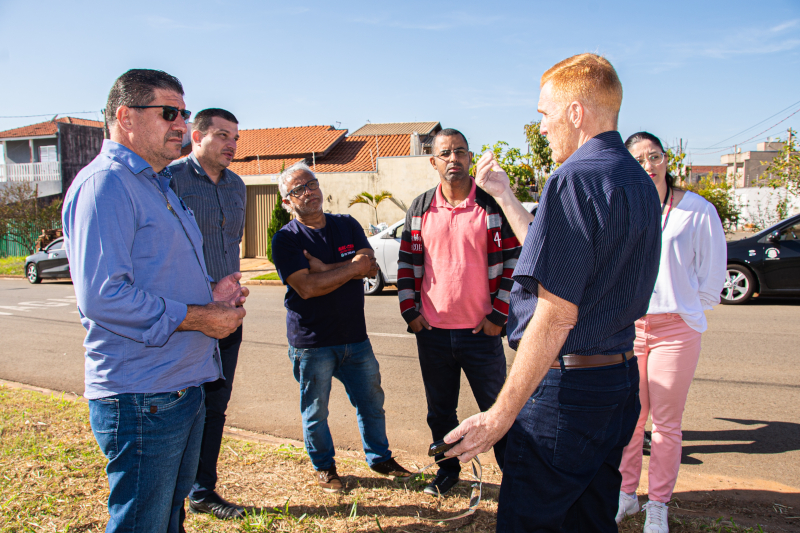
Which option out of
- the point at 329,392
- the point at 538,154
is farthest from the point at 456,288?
the point at 538,154

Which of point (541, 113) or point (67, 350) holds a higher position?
point (541, 113)

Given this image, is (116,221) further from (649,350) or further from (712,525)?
(712,525)

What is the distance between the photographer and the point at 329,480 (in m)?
3.51

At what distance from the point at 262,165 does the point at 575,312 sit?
83.3ft

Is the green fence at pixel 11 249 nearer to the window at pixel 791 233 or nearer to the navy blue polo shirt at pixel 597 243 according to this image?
the window at pixel 791 233

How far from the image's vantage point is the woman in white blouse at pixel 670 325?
3018 mm

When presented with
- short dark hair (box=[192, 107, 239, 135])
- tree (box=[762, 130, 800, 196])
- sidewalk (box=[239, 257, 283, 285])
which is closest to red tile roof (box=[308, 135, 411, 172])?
sidewalk (box=[239, 257, 283, 285])

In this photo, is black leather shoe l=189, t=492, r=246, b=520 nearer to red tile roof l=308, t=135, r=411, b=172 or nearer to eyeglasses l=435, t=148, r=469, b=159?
eyeglasses l=435, t=148, r=469, b=159

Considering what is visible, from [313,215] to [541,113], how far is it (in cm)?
201

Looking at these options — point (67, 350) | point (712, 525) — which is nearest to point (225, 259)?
point (712, 525)

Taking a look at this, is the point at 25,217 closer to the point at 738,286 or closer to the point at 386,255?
the point at 386,255

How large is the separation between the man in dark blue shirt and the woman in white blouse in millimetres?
1205

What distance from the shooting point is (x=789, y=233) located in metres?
10.0

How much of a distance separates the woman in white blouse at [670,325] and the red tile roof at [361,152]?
2206 centimetres
